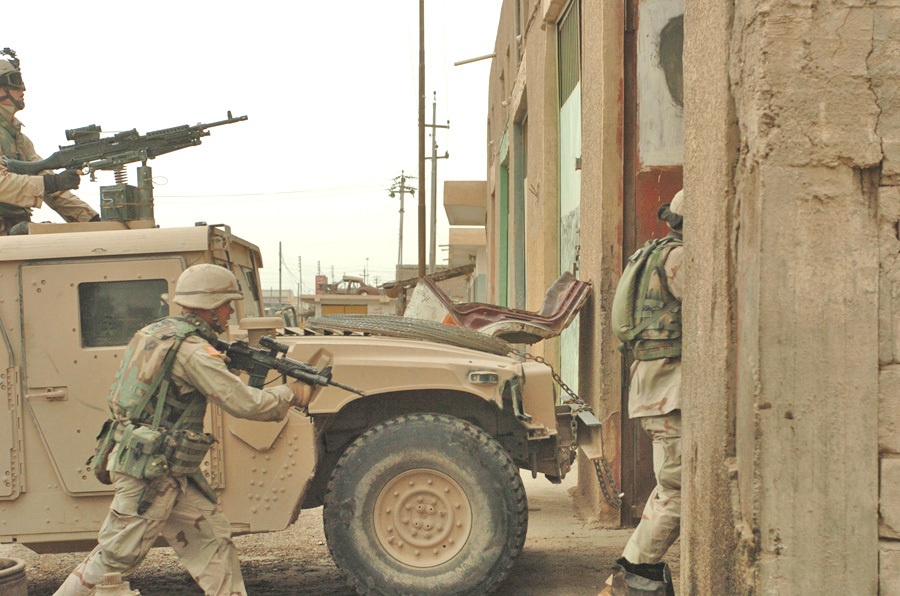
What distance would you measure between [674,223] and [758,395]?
148 centimetres

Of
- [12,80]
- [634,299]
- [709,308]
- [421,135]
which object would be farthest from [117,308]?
[421,135]

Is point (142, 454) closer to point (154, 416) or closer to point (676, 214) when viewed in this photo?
point (154, 416)

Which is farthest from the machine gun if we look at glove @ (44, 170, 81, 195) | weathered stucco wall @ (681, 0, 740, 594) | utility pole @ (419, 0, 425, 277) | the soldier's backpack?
utility pole @ (419, 0, 425, 277)

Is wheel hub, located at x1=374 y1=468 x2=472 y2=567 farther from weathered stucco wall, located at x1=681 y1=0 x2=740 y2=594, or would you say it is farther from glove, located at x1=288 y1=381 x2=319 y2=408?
weathered stucco wall, located at x1=681 y1=0 x2=740 y2=594

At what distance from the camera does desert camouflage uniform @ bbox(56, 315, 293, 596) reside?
13.8ft

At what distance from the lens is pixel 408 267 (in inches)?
1545

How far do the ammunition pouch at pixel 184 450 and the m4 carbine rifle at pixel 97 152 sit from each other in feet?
8.73

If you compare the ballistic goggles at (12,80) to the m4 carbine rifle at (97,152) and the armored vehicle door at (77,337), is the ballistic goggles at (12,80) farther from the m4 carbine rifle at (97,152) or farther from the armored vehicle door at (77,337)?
the armored vehicle door at (77,337)

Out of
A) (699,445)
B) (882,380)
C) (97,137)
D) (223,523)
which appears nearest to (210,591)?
(223,523)

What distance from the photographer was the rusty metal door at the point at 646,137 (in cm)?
638

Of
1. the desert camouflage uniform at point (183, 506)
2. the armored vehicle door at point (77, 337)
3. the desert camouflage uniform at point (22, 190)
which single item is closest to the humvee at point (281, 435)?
the armored vehicle door at point (77, 337)

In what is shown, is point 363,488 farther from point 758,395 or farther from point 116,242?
point 758,395

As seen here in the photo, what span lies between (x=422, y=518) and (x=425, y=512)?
0.03 meters

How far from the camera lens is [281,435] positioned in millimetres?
4984
